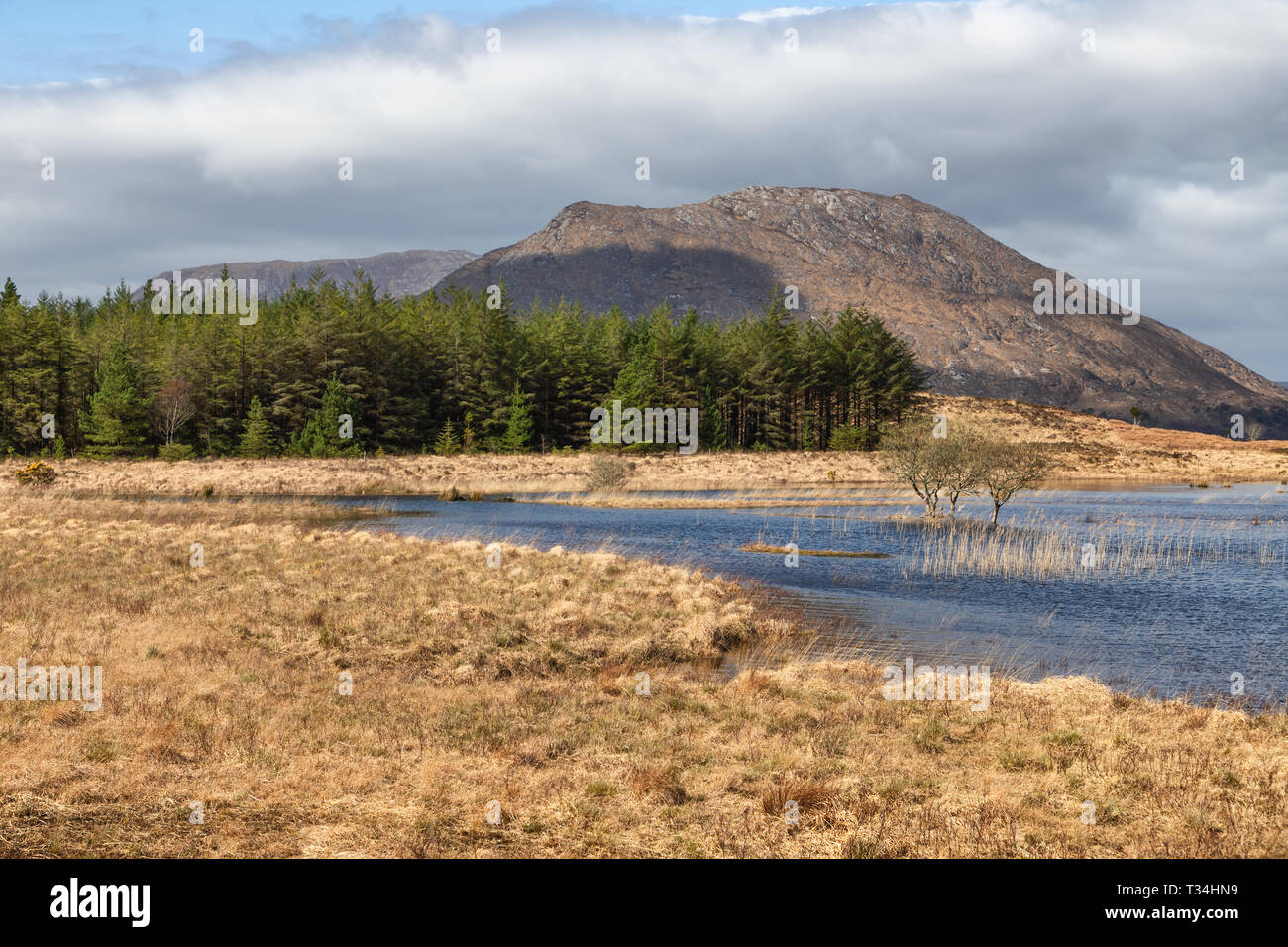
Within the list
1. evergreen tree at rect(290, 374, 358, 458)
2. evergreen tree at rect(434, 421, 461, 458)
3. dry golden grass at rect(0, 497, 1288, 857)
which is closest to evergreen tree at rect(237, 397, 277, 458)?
evergreen tree at rect(290, 374, 358, 458)

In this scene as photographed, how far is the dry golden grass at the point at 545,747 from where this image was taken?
976 cm

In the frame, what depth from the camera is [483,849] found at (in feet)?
30.6

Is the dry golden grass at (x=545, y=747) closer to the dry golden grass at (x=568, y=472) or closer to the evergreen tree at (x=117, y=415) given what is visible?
the dry golden grass at (x=568, y=472)

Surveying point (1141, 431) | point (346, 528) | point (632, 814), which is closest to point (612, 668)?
point (632, 814)

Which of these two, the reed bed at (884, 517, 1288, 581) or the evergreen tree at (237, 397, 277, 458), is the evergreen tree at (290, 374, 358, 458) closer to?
the evergreen tree at (237, 397, 277, 458)

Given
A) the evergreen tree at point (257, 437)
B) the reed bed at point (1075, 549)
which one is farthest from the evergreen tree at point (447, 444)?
the reed bed at point (1075, 549)

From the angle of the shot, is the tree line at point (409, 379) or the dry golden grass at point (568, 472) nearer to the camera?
the dry golden grass at point (568, 472)

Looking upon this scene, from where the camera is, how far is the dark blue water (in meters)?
20.7

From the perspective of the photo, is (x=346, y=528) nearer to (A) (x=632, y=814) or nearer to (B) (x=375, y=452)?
(A) (x=632, y=814)

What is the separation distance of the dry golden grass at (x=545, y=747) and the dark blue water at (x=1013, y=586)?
3.76 m

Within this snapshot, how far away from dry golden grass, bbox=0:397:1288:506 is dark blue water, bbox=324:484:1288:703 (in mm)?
9199

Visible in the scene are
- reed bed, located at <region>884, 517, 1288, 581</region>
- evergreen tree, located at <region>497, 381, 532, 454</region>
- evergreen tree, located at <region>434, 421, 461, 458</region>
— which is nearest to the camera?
reed bed, located at <region>884, 517, 1288, 581</region>

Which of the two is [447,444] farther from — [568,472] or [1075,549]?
[1075,549]
